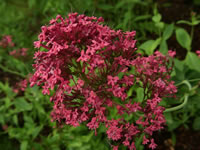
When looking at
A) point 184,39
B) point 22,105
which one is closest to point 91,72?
point 184,39

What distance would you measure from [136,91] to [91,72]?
924 mm

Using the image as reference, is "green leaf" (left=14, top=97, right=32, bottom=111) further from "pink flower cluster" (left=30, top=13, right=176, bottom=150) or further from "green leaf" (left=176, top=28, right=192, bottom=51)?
"green leaf" (left=176, top=28, right=192, bottom=51)

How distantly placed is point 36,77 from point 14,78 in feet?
8.04

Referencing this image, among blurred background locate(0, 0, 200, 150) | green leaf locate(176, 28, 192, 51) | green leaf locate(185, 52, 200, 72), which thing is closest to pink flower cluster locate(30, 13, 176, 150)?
blurred background locate(0, 0, 200, 150)

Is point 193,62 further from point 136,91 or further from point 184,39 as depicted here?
point 136,91

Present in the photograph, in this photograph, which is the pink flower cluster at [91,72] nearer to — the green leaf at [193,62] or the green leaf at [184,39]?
the green leaf at [193,62]

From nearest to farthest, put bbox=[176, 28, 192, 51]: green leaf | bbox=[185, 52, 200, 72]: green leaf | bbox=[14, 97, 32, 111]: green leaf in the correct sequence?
bbox=[185, 52, 200, 72]: green leaf, bbox=[176, 28, 192, 51]: green leaf, bbox=[14, 97, 32, 111]: green leaf

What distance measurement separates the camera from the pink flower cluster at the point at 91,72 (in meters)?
1.10

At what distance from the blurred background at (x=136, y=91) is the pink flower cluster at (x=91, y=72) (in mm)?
231

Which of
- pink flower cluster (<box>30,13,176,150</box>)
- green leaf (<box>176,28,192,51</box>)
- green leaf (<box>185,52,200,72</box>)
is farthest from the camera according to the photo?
green leaf (<box>176,28,192,51</box>)

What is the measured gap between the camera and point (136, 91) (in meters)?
2.05

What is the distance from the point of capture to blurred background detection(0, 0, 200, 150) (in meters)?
1.89

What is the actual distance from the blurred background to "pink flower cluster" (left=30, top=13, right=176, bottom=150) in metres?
0.23

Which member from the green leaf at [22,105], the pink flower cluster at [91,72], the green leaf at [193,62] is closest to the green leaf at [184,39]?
the green leaf at [193,62]
